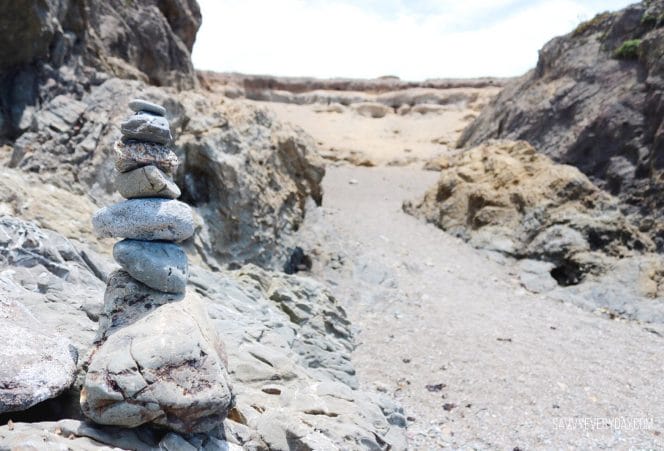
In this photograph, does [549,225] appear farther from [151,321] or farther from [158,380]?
[158,380]

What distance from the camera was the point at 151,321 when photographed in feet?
16.1

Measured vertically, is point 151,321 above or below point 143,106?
below

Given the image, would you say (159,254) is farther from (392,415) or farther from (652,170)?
(652,170)

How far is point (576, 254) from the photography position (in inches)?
574

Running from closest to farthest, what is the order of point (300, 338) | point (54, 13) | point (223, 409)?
point (223, 409)
point (300, 338)
point (54, 13)

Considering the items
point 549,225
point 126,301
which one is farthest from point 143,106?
point 549,225

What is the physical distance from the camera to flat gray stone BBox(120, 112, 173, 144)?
5.40m

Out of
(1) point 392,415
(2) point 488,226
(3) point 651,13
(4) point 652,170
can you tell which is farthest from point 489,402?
(3) point 651,13

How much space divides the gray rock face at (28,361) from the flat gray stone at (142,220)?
1.07 meters

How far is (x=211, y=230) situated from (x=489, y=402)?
6.85m

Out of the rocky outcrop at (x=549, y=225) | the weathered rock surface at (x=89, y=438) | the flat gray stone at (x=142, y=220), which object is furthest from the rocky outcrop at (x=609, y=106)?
the weathered rock surface at (x=89, y=438)

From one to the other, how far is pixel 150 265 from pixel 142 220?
45cm

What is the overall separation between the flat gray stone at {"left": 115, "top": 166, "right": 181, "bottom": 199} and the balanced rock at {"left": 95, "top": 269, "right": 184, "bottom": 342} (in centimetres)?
81

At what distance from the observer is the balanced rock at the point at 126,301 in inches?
199
